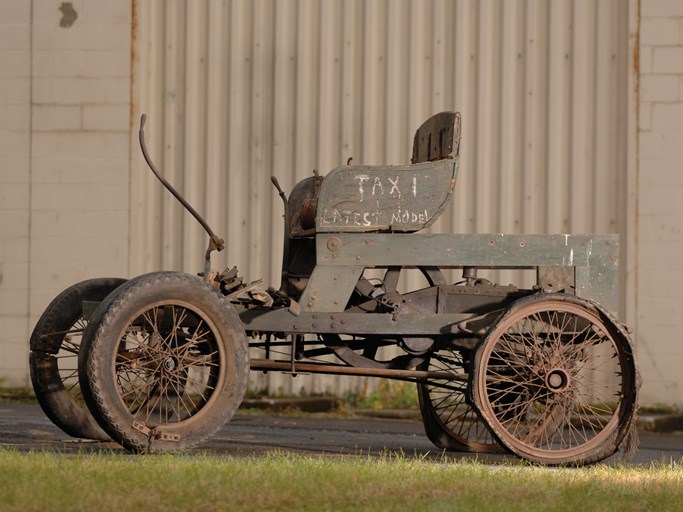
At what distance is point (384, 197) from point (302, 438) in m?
2.37

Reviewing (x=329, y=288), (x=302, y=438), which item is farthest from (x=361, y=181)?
(x=302, y=438)

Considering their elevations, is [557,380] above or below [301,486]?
above

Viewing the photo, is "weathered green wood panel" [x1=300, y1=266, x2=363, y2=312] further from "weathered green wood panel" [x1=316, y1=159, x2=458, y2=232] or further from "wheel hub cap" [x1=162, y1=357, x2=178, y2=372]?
"wheel hub cap" [x1=162, y1=357, x2=178, y2=372]

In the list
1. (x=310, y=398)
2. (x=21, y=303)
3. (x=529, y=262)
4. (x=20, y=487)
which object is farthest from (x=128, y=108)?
(x=20, y=487)

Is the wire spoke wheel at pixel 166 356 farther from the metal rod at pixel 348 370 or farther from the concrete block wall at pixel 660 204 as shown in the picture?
the concrete block wall at pixel 660 204

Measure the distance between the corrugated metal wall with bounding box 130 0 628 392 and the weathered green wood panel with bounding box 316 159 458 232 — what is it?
4.77 m

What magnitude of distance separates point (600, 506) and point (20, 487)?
2.47 m

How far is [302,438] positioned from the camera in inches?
368

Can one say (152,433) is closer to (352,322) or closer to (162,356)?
(162,356)

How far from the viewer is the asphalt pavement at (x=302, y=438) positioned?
8086mm

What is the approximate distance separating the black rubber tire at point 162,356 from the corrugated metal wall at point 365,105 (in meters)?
5.40

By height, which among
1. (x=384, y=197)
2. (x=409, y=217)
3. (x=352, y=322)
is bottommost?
(x=352, y=322)

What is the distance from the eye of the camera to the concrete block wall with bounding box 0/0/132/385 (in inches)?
511

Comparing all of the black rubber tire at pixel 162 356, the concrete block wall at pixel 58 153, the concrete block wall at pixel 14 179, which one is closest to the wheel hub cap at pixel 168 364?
the black rubber tire at pixel 162 356
